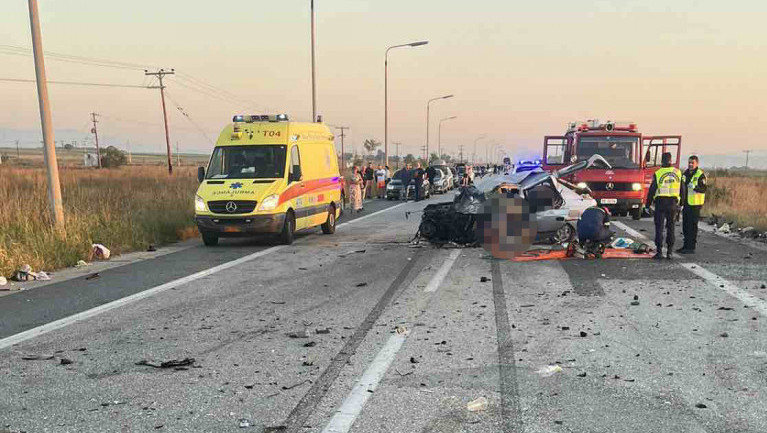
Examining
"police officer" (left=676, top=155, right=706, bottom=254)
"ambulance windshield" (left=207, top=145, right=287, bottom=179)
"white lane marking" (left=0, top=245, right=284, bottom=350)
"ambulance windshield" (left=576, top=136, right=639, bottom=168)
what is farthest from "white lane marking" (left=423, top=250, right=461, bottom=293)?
"ambulance windshield" (left=576, top=136, right=639, bottom=168)

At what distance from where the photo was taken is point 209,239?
11414 millimetres

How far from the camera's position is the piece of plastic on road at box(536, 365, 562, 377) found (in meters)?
4.19

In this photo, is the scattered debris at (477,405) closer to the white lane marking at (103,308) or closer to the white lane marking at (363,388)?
the white lane marking at (363,388)

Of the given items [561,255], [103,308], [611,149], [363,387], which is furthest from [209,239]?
[611,149]

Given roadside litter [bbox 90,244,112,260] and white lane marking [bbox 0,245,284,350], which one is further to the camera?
roadside litter [bbox 90,244,112,260]

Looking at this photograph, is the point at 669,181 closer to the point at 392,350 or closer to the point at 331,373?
the point at 392,350

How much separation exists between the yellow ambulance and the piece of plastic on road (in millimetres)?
7436

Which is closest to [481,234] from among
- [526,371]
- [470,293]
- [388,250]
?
[388,250]

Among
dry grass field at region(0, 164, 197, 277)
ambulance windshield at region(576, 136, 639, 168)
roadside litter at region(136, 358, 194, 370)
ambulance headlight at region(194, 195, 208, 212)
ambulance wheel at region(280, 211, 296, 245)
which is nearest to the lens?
roadside litter at region(136, 358, 194, 370)

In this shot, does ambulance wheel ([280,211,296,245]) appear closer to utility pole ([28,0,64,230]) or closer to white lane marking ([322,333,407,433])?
utility pole ([28,0,64,230])

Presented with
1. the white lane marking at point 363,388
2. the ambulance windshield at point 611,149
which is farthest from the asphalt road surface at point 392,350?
the ambulance windshield at point 611,149

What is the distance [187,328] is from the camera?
5.52 meters

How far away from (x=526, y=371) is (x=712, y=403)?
4.15 ft

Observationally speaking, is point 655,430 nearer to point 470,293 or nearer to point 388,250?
point 470,293
